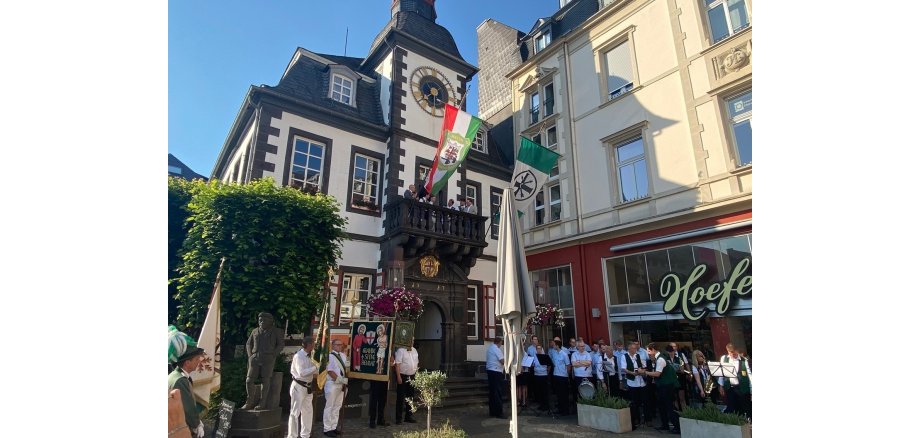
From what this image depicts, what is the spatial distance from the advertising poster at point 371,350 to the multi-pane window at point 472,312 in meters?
6.46

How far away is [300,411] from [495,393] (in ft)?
14.8

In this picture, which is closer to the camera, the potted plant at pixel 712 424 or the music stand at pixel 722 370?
the potted plant at pixel 712 424

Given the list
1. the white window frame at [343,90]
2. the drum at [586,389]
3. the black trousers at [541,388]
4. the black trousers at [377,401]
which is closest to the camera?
the black trousers at [377,401]

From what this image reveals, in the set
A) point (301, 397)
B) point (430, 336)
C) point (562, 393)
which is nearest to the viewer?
point (301, 397)

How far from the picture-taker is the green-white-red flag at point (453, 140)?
11914 mm

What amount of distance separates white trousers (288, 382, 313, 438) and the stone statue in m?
0.39

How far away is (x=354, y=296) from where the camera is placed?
12.8m

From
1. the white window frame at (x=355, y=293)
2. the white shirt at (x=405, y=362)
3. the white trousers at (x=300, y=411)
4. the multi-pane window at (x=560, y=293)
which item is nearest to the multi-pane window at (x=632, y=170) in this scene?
the multi-pane window at (x=560, y=293)

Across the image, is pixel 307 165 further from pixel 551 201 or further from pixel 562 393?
pixel 562 393

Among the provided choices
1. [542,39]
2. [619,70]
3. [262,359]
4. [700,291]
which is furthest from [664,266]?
[542,39]

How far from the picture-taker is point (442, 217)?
14.0m

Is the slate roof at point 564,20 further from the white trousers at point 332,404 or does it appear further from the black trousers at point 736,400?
the white trousers at point 332,404

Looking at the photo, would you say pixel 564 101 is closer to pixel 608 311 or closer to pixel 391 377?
pixel 608 311
